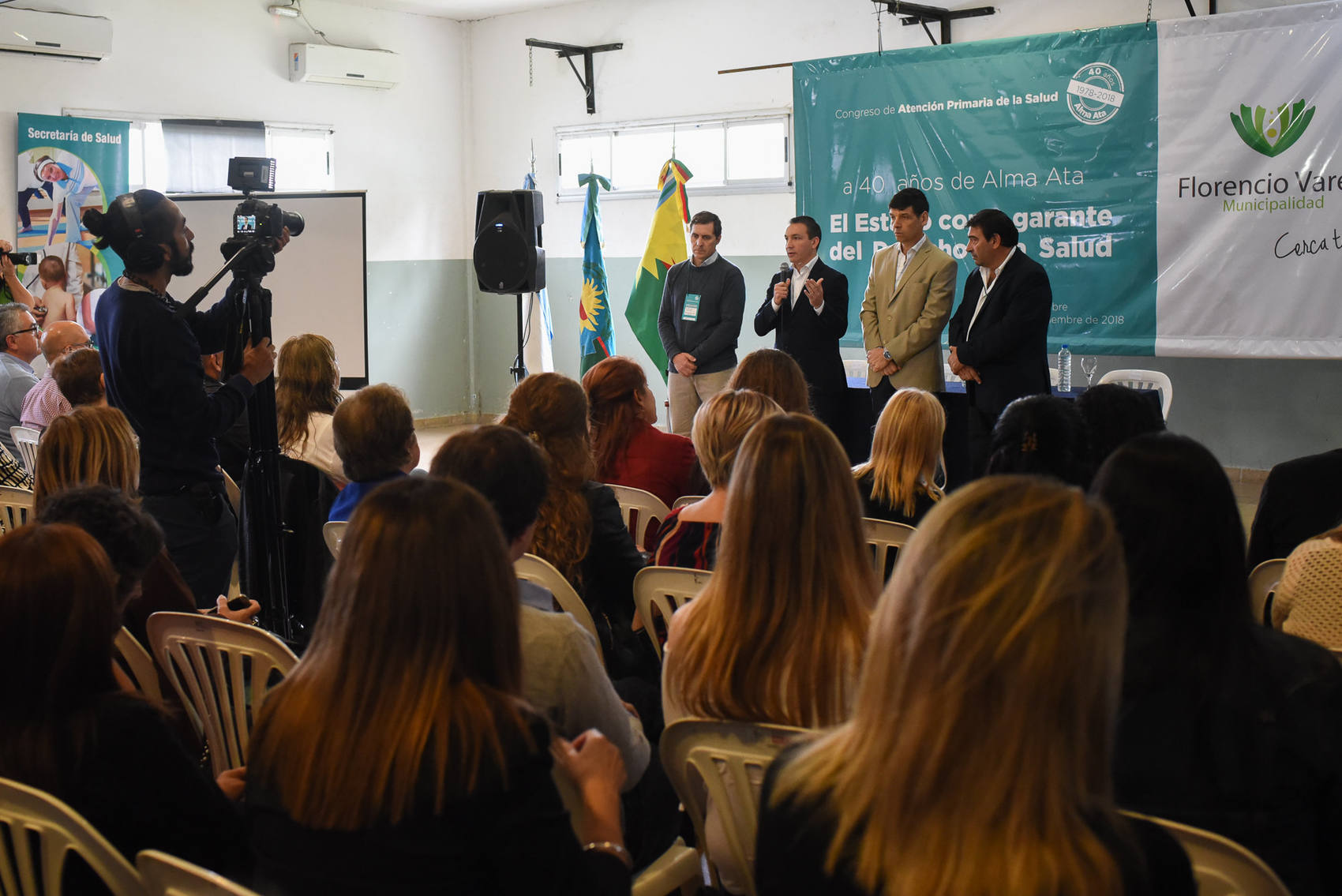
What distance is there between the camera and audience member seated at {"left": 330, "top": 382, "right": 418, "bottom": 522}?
2.67 m

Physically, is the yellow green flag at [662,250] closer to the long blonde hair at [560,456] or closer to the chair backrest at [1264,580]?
the long blonde hair at [560,456]

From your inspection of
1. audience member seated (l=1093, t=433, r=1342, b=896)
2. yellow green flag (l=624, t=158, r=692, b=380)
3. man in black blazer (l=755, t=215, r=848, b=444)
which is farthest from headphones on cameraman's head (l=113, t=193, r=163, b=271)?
yellow green flag (l=624, t=158, r=692, b=380)

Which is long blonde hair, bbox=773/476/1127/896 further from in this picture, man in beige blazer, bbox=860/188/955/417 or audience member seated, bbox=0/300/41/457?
audience member seated, bbox=0/300/41/457

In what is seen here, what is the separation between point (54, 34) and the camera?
23.5 ft

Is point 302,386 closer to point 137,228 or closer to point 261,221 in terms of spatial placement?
point 261,221

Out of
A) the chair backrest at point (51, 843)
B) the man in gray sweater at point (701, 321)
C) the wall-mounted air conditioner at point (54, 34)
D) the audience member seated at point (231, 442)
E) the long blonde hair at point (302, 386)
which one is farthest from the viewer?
the wall-mounted air conditioner at point (54, 34)

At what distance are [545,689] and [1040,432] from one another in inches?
66.5

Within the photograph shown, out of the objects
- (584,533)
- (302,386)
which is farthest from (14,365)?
(584,533)

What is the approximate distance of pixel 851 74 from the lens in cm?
686

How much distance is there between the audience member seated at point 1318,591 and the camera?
1948 mm

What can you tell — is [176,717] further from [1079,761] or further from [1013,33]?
[1013,33]

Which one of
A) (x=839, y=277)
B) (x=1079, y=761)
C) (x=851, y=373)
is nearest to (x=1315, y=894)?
(x=1079, y=761)

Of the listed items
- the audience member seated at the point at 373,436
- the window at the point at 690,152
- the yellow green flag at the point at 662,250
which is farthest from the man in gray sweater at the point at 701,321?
the audience member seated at the point at 373,436

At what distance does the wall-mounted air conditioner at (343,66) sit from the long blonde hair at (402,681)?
8113 millimetres
